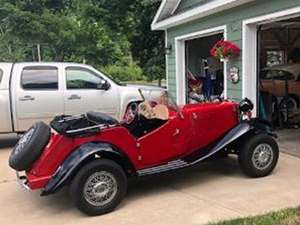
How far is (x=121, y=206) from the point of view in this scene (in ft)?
18.6

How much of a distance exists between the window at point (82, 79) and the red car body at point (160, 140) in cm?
387

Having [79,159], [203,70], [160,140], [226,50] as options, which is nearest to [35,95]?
[226,50]

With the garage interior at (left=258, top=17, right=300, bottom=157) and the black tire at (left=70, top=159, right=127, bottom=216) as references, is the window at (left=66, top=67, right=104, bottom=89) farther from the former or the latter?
the black tire at (left=70, top=159, right=127, bottom=216)

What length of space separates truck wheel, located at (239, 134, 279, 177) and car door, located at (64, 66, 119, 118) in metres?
4.24

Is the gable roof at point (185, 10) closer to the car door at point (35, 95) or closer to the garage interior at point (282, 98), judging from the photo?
the garage interior at point (282, 98)

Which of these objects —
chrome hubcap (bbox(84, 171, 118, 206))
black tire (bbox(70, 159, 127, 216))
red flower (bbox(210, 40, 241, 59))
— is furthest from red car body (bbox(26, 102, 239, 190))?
red flower (bbox(210, 40, 241, 59))

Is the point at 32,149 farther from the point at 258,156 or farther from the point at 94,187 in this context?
the point at 258,156

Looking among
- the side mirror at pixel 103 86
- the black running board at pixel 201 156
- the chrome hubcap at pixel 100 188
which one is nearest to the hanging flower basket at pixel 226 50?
the side mirror at pixel 103 86

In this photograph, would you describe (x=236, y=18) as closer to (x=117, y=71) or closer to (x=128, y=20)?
(x=128, y=20)

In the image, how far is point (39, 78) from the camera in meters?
9.82

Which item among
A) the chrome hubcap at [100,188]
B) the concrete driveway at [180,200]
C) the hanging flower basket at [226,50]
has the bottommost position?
the concrete driveway at [180,200]

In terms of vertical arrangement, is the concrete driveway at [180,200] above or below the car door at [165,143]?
below

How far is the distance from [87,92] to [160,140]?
14.1 feet

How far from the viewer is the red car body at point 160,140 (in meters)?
5.44
